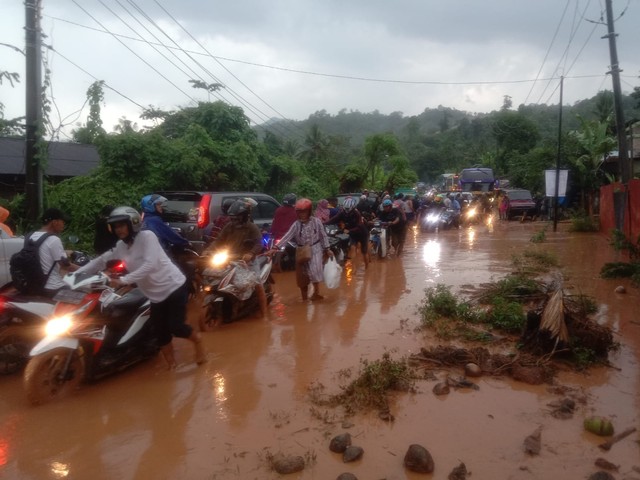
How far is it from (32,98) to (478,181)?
31.5m

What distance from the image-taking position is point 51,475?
3432mm

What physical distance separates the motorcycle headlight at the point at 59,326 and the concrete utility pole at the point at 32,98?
4846 mm

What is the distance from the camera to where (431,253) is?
14258mm

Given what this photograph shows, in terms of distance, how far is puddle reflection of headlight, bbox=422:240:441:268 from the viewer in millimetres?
12492

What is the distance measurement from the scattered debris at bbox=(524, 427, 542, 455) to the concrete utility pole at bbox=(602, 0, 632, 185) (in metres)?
13.1

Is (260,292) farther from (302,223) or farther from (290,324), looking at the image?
(302,223)

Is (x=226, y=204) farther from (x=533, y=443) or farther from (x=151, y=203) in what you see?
(x=533, y=443)

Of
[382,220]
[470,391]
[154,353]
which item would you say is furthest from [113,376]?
[382,220]

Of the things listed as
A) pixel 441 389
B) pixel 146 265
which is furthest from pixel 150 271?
pixel 441 389

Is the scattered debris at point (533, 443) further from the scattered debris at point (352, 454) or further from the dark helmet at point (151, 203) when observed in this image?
the dark helmet at point (151, 203)

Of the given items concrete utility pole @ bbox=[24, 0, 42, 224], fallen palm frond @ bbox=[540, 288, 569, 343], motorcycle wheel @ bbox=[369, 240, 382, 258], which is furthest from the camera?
motorcycle wheel @ bbox=[369, 240, 382, 258]

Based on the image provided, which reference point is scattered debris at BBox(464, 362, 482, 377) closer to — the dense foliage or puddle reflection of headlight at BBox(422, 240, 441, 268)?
puddle reflection of headlight at BBox(422, 240, 441, 268)

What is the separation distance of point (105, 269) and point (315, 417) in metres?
2.45

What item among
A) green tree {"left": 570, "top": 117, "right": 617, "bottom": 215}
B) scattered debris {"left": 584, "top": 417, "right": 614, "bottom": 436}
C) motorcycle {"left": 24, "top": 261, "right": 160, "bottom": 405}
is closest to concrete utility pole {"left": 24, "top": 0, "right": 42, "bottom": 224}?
motorcycle {"left": 24, "top": 261, "right": 160, "bottom": 405}
